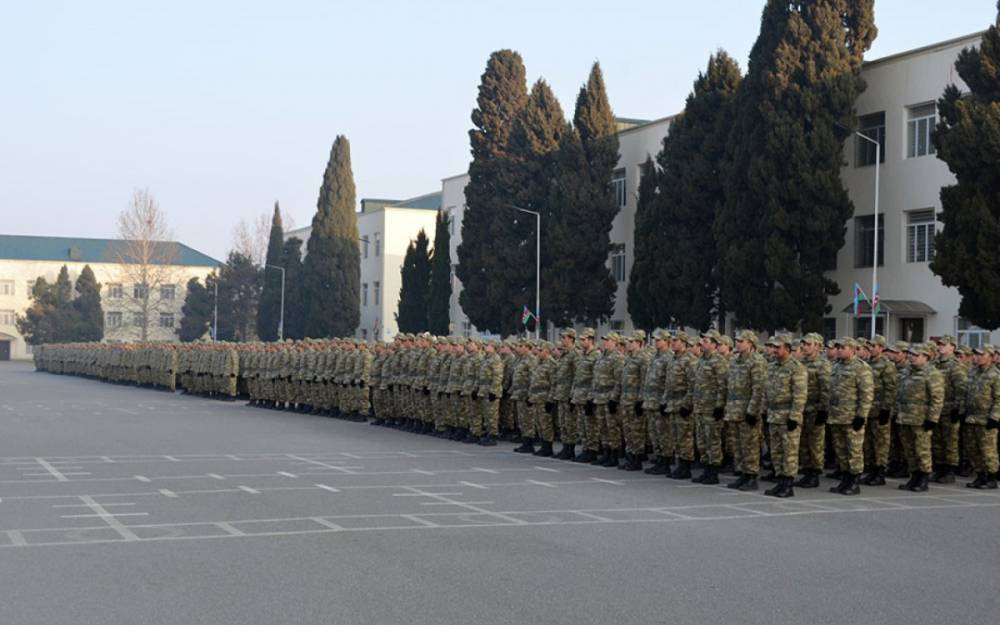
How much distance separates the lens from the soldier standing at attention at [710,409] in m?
15.9

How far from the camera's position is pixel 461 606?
8000mm

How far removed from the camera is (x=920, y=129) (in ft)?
113

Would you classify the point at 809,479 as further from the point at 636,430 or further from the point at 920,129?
the point at 920,129

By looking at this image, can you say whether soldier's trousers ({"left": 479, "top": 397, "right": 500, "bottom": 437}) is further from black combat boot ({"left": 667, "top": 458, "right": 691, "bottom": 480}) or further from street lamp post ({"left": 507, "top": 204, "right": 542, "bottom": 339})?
street lamp post ({"left": 507, "top": 204, "right": 542, "bottom": 339})

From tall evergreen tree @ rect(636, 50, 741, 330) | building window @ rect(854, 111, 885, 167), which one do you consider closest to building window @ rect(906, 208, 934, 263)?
building window @ rect(854, 111, 885, 167)

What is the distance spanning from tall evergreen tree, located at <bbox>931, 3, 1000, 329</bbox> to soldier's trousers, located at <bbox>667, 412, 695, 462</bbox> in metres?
14.7

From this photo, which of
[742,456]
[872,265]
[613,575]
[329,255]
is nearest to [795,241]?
[872,265]

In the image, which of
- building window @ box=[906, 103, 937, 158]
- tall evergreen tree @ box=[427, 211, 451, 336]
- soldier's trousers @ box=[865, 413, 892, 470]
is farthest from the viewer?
tall evergreen tree @ box=[427, 211, 451, 336]

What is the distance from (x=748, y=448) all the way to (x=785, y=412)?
2.26 ft

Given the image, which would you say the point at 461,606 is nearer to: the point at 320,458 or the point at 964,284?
the point at 320,458

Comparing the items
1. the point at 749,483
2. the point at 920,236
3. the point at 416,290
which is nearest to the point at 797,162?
the point at 920,236

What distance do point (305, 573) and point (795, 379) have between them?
305 inches

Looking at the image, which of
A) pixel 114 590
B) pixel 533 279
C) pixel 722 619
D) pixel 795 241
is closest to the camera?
pixel 722 619

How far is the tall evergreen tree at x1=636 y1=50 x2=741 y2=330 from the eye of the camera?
38.9m
